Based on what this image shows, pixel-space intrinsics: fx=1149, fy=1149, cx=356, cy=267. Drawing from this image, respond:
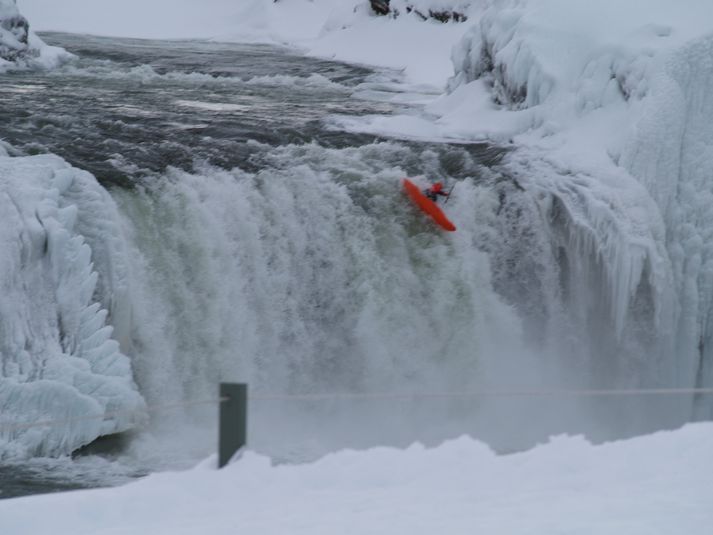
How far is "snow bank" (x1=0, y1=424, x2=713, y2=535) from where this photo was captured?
4.43m

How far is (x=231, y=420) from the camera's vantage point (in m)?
5.10

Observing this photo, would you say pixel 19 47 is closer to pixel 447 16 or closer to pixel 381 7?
pixel 447 16

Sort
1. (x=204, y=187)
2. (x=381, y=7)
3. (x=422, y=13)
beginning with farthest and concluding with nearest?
(x=381, y=7)
(x=422, y=13)
(x=204, y=187)

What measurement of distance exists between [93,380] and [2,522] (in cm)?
374

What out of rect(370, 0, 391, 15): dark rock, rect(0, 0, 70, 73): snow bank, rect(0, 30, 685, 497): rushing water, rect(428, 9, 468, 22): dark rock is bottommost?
rect(0, 30, 685, 497): rushing water

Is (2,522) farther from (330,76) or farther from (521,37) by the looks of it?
(330,76)

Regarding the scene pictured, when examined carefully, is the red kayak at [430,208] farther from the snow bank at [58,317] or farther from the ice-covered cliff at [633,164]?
the snow bank at [58,317]

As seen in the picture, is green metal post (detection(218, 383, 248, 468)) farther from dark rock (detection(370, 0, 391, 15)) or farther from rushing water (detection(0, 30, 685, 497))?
dark rock (detection(370, 0, 391, 15))

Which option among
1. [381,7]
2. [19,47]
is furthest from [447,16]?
[19,47]

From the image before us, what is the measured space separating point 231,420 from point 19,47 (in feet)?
50.3

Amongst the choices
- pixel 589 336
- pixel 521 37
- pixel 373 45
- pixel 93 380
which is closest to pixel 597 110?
pixel 521 37

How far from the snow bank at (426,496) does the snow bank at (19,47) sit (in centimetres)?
1454

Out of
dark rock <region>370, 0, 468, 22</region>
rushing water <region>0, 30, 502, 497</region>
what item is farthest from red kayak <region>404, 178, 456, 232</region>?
dark rock <region>370, 0, 468, 22</region>

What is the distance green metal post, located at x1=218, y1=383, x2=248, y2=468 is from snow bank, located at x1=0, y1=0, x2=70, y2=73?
46.9ft
